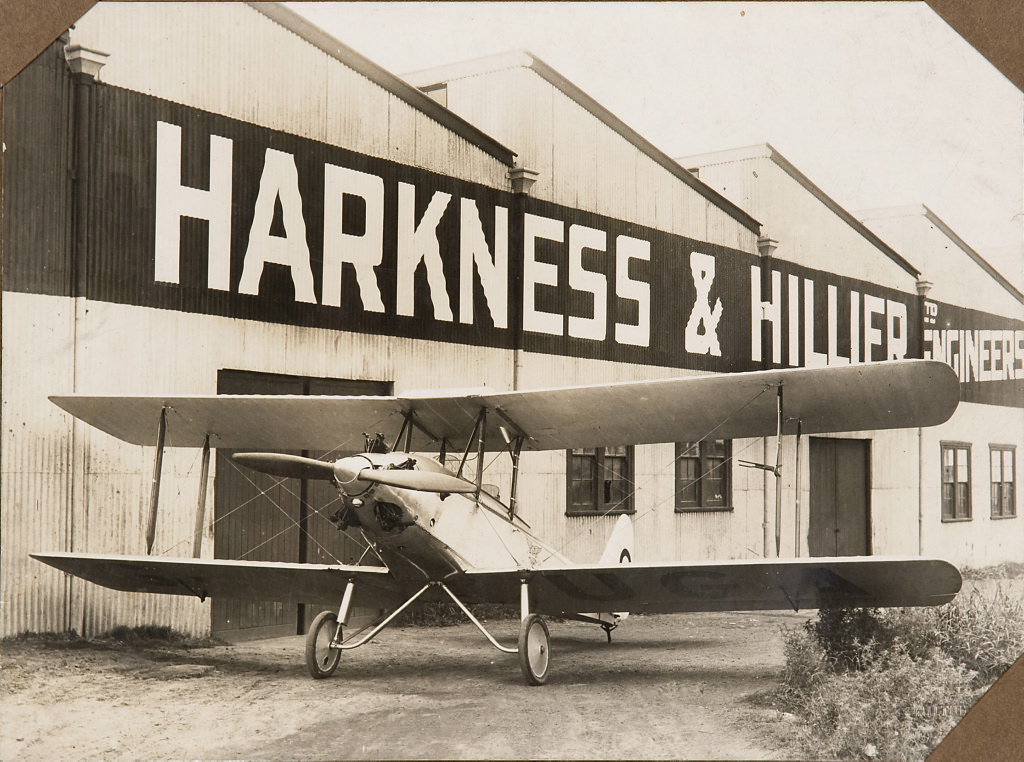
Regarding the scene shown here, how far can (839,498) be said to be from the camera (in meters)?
10.1

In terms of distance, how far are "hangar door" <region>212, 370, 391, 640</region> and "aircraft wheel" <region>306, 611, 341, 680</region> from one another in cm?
140

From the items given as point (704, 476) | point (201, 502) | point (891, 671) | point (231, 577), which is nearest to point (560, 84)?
point (201, 502)

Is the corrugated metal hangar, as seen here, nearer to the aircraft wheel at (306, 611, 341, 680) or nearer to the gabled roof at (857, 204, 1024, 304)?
the gabled roof at (857, 204, 1024, 304)

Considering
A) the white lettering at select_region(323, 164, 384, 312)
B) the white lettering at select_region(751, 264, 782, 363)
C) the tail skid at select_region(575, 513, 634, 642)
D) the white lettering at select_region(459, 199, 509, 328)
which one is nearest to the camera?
the white lettering at select_region(323, 164, 384, 312)

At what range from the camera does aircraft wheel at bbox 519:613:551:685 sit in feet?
20.4

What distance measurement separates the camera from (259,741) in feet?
17.6

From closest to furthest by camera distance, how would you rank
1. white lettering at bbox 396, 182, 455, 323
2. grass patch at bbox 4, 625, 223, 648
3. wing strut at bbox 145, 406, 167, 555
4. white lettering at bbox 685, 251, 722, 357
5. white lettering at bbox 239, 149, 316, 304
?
grass patch at bbox 4, 625, 223, 648
wing strut at bbox 145, 406, 167, 555
white lettering at bbox 239, 149, 316, 304
white lettering at bbox 396, 182, 455, 323
white lettering at bbox 685, 251, 722, 357

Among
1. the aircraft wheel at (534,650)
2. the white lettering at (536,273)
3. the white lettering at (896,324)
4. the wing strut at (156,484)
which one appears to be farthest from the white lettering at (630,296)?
the wing strut at (156,484)

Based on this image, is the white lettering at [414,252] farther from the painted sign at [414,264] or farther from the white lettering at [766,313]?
the white lettering at [766,313]

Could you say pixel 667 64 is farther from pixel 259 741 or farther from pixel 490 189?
pixel 259 741

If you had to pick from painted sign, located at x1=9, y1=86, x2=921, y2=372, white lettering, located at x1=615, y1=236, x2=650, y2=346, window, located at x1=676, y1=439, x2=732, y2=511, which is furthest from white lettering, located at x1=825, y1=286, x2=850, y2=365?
window, located at x1=676, y1=439, x2=732, y2=511

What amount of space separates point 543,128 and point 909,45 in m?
3.05

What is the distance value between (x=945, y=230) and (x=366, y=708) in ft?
19.3

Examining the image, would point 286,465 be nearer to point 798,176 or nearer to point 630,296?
point 630,296
